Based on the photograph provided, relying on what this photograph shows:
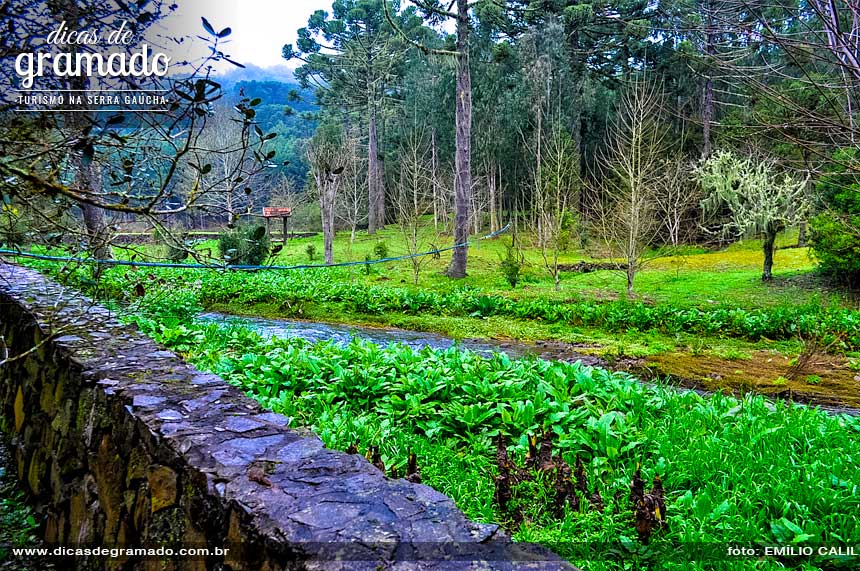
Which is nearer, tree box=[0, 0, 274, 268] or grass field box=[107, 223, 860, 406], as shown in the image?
tree box=[0, 0, 274, 268]

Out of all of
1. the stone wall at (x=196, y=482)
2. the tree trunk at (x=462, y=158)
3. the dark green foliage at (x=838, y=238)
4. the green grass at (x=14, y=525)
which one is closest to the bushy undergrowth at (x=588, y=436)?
the stone wall at (x=196, y=482)

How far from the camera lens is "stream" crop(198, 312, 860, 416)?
7.66 meters

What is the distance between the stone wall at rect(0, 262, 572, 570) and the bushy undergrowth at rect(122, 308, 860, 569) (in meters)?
0.83

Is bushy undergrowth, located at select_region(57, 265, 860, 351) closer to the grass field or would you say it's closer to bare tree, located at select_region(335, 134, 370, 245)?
the grass field

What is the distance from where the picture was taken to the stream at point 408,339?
7.66 metres

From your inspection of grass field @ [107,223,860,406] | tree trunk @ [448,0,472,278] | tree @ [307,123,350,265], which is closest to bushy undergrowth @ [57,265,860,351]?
grass field @ [107,223,860,406]

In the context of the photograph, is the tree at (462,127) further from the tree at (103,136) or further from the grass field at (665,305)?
the tree at (103,136)

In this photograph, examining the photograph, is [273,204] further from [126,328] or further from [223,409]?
[223,409]

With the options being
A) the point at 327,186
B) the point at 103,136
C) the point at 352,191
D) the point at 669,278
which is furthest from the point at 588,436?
the point at 352,191

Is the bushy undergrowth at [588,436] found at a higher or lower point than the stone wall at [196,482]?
lower

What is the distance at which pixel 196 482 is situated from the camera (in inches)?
74.1

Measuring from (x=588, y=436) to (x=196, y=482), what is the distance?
2.32 meters

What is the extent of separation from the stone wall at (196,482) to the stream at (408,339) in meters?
3.93

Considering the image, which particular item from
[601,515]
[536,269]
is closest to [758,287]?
[536,269]
